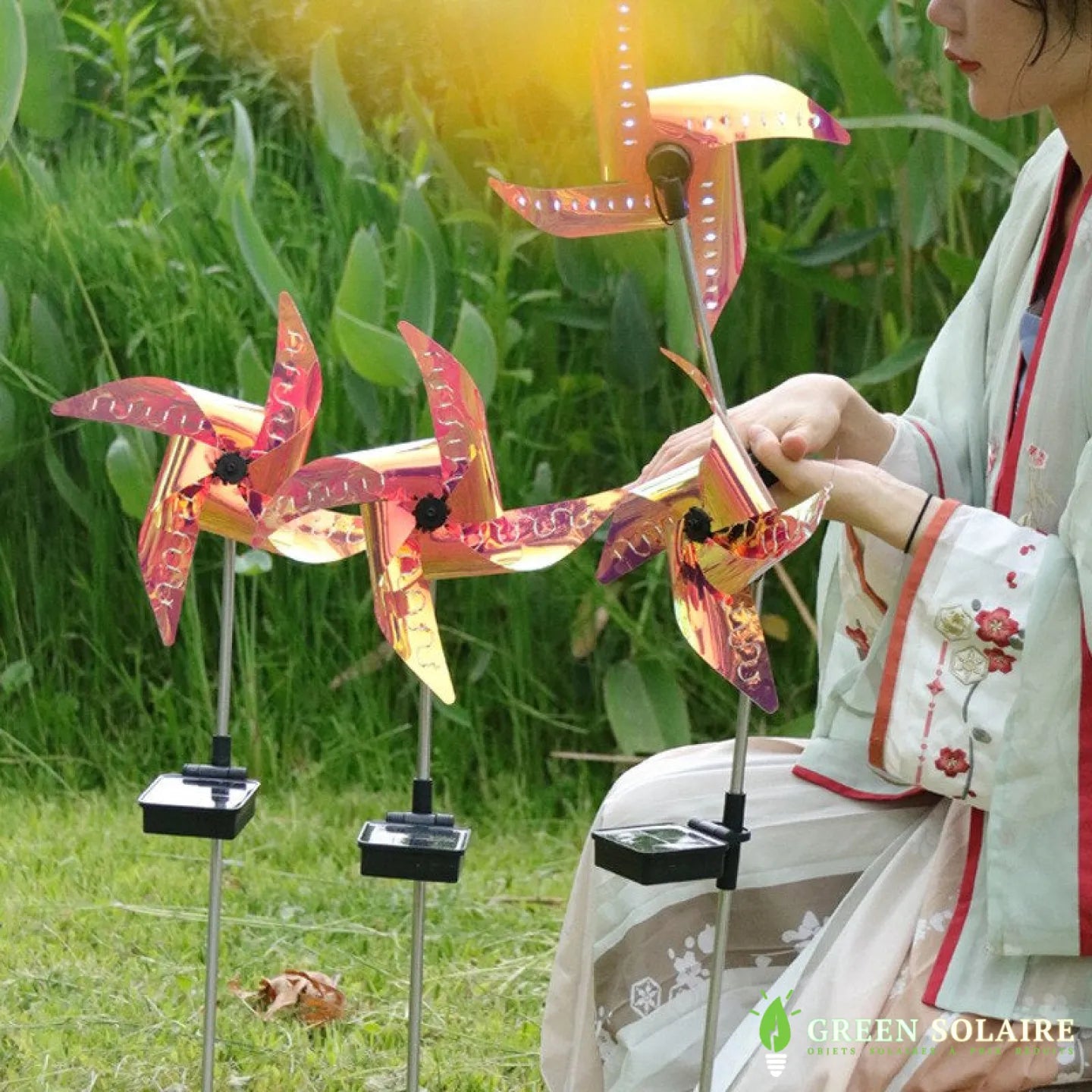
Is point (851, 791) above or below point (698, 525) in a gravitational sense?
below

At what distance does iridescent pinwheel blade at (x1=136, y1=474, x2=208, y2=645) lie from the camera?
1.08 m

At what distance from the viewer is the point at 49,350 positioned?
7.88 feet

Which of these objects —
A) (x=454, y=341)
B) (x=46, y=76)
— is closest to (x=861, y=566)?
(x=454, y=341)

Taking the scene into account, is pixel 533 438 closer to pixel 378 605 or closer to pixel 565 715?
pixel 565 715

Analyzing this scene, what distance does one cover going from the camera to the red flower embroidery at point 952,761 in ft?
3.68

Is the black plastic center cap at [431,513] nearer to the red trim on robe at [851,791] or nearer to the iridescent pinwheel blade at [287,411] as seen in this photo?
the iridescent pinwheel blade at [287,411]

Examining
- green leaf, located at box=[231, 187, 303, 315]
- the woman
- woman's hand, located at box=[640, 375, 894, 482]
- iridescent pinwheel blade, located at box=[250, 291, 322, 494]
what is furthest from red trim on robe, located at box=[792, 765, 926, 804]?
green leaf, located at box=[231, 187, 303, 315]

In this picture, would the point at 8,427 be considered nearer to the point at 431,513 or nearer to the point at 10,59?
the point at 10,59

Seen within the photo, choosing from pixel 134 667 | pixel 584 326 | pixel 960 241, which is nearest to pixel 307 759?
pixel 134 667

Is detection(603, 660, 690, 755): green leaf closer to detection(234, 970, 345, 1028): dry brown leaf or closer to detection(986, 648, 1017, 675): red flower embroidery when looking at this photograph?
detection(234, 970, 345, 1028): dry brown leaf

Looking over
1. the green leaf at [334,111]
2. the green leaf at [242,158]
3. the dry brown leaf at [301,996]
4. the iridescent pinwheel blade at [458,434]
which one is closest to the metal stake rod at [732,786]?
the iridescent pinwheel blade at [458,434]

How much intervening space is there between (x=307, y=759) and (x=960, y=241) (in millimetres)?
1025

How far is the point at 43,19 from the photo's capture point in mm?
2514

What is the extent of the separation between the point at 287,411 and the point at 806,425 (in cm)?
36
